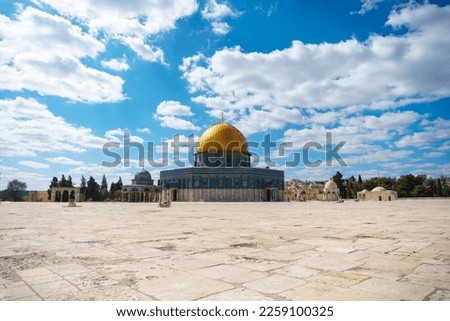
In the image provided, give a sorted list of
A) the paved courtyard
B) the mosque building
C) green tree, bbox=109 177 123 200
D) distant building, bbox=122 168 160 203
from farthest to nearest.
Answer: green tree, bbox=109 177 123 200 < distant building, bbox=122 168 160 203 < the mosque building < the paved courtyard

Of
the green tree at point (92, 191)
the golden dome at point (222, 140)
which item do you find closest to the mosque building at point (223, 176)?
the golden dome at point (222, 140)

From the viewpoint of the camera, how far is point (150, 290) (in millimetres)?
2791

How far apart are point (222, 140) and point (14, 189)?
40.4 metres

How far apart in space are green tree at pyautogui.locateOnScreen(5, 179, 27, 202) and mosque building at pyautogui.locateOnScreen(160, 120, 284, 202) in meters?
28.7

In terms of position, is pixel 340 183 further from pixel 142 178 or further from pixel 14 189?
pixel 14 189

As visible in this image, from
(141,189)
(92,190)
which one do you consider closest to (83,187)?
(92,190)

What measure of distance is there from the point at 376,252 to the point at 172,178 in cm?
4614

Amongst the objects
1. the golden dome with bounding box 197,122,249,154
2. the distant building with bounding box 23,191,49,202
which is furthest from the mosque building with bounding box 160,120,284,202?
the distant building with bounding box 23,191,49,202

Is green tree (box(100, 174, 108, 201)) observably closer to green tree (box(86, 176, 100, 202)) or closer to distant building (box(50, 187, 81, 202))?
green tree (box(86, 176, 100, 202))

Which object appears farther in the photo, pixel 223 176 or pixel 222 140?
pixel 222 140

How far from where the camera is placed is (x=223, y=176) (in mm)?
46000

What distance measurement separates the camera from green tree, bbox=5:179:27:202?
57.8 meters
